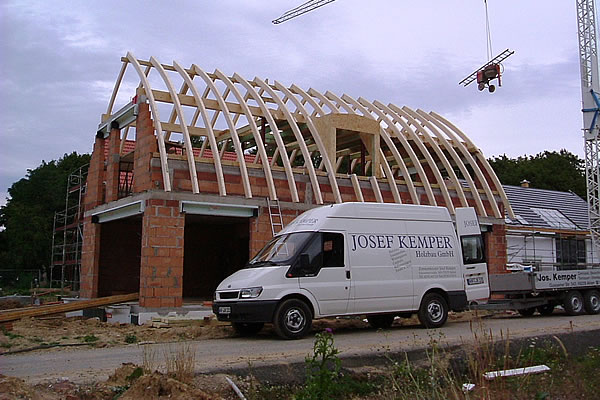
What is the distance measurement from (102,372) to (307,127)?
1352 cm

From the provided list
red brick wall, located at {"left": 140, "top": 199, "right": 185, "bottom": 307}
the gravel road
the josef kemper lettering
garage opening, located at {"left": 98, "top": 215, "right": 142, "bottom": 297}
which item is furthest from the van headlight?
garage opening, located at {"left": 98, "top": 215, "right": 142, "bottom": 297}

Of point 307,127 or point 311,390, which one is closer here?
point 311,390

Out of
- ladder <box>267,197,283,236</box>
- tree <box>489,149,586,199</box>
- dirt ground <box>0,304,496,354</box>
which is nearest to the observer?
dirt ground <box>0,304,496,354</box>

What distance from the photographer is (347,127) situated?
19.6 m

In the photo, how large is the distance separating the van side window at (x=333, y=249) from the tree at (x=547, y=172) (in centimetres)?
4323

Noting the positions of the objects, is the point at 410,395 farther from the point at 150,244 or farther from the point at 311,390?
the point at 150,244

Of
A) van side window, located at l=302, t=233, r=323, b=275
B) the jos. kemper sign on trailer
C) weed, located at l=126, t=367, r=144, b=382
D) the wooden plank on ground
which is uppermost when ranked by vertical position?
van side window, located at l=302, t=233, r=323, b=275

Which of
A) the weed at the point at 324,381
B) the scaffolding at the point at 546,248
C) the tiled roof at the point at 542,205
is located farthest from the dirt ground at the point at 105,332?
the tiled roof at the point at 542,205

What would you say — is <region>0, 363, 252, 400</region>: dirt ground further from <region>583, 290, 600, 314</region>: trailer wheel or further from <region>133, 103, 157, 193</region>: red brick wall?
<region>583, 290, 600, 314</region>: trailer wheel

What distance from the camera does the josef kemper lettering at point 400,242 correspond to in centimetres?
1202

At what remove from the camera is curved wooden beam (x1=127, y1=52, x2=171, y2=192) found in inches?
600

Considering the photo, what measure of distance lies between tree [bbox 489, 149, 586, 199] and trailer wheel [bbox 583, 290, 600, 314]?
36.3 meters

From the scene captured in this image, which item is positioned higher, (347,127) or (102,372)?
(347,127)

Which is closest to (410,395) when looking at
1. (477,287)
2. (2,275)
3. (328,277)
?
(328,277)
